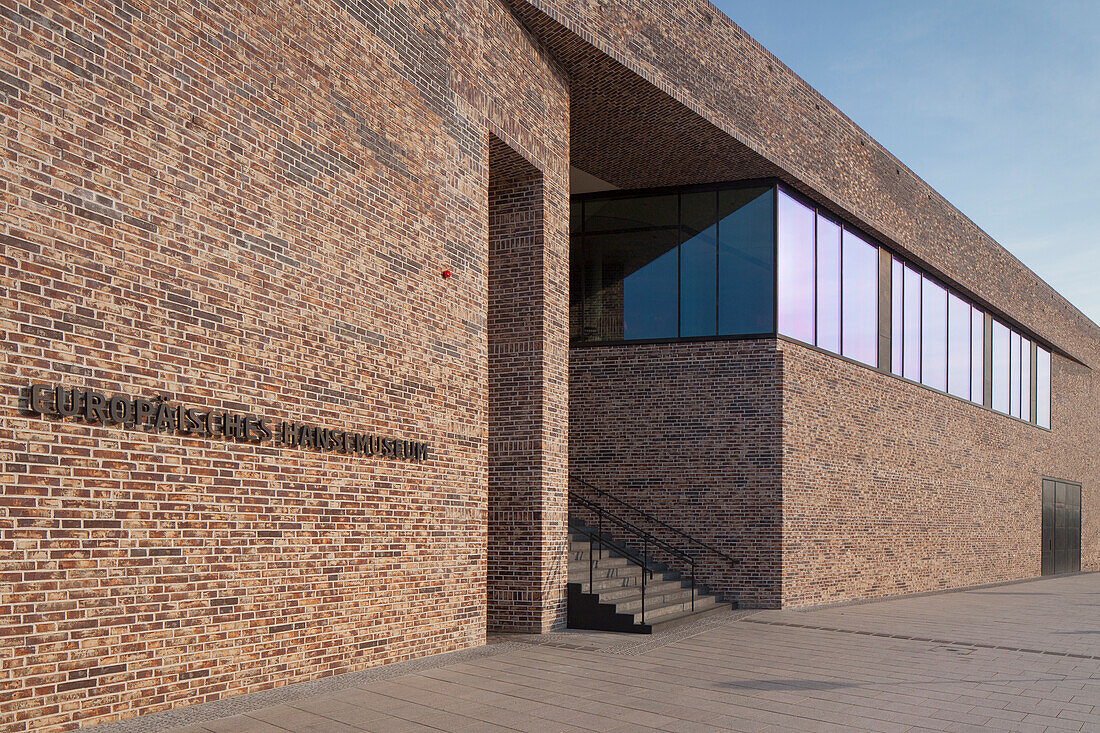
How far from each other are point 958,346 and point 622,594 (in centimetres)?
1531

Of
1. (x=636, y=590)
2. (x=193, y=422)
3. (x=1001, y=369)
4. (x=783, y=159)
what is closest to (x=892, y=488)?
A: (x=783, y=159)

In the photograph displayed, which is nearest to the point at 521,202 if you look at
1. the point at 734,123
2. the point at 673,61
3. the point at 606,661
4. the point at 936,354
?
the point at 673,61

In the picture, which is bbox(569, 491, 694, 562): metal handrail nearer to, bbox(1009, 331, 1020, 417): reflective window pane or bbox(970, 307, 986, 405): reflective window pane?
bbox(970, 307, 986, 405): reflective window pane

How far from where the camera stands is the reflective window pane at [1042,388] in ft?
101

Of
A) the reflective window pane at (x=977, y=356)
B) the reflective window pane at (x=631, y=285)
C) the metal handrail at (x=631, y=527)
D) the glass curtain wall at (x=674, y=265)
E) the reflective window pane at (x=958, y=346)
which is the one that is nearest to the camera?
the metal handrail at (x=631, y=527)

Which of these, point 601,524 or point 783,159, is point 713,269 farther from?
point 601,524

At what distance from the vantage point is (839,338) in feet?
61.3

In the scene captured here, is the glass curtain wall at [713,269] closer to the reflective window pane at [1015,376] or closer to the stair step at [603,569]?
Result: the stair step at [603,569]

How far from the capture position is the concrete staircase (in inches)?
492

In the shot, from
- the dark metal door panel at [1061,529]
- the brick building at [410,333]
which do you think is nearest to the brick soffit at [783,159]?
the brick building at [410,333]

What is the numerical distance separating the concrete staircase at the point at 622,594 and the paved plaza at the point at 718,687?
1.44ft

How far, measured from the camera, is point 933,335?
23.0 m

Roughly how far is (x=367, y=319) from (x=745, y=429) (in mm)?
8981

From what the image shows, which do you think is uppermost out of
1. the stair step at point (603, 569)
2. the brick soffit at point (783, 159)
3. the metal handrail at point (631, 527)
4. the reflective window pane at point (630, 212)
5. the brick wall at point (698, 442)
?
the brick soffit at point (783, 159)
